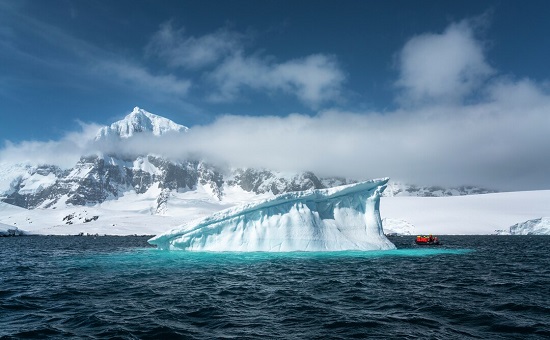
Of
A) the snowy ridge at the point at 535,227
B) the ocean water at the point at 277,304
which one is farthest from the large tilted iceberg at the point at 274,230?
the snowy ridge at the point at 535,227

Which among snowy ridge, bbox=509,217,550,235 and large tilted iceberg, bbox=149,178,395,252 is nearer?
large tilted iceberg, bbox=149,178,395,252

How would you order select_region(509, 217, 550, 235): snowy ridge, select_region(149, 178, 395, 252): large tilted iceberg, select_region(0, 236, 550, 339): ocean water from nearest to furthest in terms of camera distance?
1. select_region(0, 236, 550, 339): ocean water
2. select_region(149, 178, 395, 252): large tilted iceberg
3. select_region(509, 217, 550, 235): snowy ridge

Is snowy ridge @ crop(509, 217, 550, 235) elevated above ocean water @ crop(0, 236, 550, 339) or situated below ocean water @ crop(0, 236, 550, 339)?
above

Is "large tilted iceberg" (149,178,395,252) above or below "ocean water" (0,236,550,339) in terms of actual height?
above

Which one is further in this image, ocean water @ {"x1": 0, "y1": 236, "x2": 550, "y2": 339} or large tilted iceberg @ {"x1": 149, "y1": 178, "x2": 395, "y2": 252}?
large tilted iceberg @ {"x1": 149, "y1": 178, "x2": 395, "y2": 252}

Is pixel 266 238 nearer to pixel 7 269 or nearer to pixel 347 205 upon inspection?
pixel 347 205

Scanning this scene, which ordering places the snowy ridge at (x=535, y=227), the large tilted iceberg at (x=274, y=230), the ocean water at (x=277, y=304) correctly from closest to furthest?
the ocean water at (x=277, y=304) → the large tilted iceberg at (x=274, y=230) → the snowy ridge at (x=535, y=227)

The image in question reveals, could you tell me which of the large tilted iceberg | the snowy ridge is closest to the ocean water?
the large tilted iceberg

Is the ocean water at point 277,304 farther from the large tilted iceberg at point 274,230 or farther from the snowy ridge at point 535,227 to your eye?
the snowy ridge at point 535,227

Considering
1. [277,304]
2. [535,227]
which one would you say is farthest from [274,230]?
[535,227]

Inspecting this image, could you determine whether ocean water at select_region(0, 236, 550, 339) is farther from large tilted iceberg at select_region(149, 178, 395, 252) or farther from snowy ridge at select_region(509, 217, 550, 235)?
snowy ridge at select_region(509, 217, 550, 235)

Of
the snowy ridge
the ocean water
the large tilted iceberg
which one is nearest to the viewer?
the ocean water

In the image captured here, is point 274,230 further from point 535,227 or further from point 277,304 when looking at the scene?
point 535,227

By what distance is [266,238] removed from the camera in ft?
124
